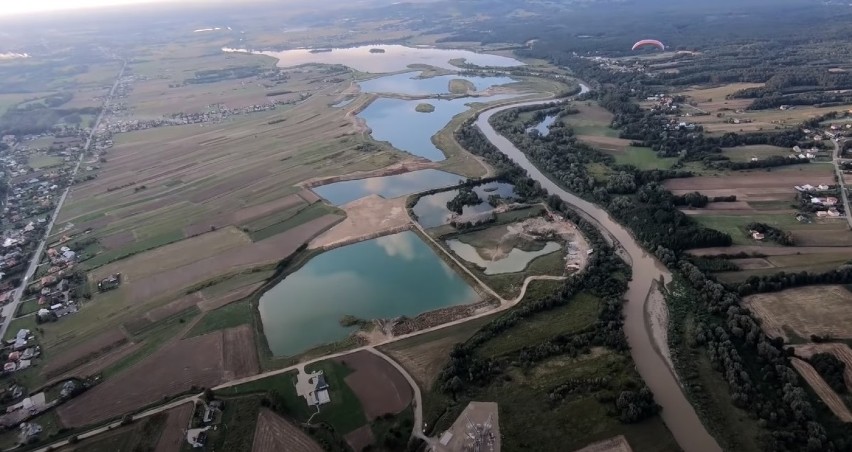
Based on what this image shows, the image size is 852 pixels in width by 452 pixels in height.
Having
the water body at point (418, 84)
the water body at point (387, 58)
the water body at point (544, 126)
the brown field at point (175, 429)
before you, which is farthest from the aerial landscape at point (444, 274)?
the water body at point (387, 58)

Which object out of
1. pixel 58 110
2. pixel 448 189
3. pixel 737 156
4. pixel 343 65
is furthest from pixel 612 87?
pixel 58 110

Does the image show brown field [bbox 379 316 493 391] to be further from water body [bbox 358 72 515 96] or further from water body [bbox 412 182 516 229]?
water body [bbox 358 72 515 96]

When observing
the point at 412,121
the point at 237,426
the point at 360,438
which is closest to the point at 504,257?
the point at 360,438

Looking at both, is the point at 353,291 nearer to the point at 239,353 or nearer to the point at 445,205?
the point at 239,353

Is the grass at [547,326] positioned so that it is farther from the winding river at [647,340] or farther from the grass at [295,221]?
the grass at [295,221]

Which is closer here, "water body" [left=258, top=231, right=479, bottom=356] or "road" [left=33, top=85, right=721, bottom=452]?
"road" [left=33, top=85, right=721, bottom=452]

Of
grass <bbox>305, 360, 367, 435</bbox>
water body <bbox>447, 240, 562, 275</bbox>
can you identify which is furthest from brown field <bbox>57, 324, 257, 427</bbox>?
water body <bbox>447, 240, 562, 275</bbox>
